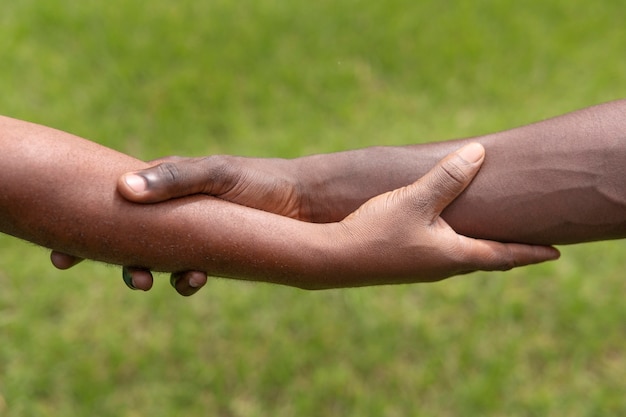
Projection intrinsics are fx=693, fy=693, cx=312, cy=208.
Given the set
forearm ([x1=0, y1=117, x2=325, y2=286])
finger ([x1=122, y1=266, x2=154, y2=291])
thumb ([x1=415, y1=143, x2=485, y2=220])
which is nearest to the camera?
forearm ([x1=0, y1=117, x2=325, y2=286])

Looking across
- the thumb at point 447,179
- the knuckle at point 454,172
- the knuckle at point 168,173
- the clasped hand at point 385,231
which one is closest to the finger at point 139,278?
the clasped hand at point 385,231

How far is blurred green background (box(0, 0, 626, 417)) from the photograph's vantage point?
2824 mm

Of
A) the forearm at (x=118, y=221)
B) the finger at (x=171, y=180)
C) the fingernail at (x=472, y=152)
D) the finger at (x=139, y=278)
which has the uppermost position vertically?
the fingernail at (x=472, y=152)

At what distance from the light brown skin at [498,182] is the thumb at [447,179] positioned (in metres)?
0.06

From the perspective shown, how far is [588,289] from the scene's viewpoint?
10.4ft

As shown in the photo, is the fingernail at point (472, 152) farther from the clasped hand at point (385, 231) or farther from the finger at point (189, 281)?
the finger at point (189, 281)

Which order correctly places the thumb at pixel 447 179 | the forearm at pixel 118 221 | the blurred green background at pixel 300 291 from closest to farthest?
the forearm at pixel 118 221
the thumb at pixel 447 179
the blurred green background at pixel 300 291

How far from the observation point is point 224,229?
1.87m

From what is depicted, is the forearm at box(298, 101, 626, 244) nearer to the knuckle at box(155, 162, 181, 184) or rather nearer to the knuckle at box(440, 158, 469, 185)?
the knuckle at box(440, 158, 469, 185)

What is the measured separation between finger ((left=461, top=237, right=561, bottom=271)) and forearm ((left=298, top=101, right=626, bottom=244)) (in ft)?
0.11

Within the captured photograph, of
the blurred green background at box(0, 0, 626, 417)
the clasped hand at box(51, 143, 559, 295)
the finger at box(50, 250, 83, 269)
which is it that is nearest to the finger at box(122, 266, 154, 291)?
the clasped hand at box(51, 143, 559, 295)

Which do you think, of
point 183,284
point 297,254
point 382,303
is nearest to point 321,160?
point 297,254

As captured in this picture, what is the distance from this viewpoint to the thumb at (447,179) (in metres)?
1.97

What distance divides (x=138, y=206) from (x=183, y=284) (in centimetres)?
25
